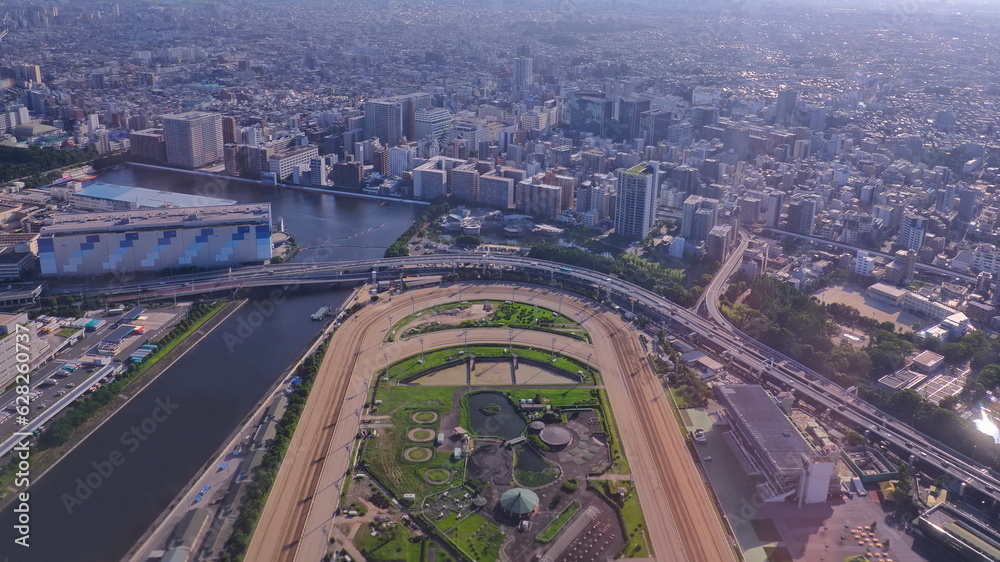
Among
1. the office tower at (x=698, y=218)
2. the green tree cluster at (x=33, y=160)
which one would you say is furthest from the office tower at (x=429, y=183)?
the green tree cluster at (x=33, y=160)

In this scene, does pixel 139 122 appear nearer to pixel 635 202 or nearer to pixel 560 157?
pixel 560 157

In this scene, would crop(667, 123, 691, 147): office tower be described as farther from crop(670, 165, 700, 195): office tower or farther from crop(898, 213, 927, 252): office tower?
crop(898, 213, 927, 252): office tower

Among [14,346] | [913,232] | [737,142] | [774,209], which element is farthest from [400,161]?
[913,232]

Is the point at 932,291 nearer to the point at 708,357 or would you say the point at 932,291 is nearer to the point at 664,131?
the point at 708,357

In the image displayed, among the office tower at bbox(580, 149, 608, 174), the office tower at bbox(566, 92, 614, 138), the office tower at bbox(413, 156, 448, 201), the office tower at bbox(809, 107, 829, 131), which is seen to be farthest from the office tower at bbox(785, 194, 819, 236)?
the office tower at bbox(809, 107, 829, 131)

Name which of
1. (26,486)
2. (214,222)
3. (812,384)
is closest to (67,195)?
(214,222)

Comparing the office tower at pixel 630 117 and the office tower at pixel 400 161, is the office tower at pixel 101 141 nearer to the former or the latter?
the office tower at pixel 400 161
